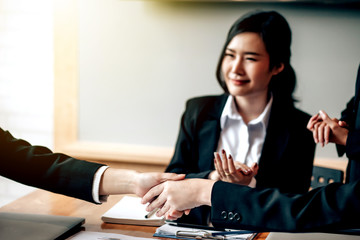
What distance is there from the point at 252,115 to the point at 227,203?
2.92 ft

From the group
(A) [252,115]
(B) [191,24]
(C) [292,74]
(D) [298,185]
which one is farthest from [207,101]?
(B) [191,24]

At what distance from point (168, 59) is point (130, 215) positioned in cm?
172

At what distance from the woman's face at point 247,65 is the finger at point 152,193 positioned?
675 mm

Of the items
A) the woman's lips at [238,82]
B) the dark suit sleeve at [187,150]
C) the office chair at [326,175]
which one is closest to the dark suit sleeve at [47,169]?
the dark suit sleeve at [187,150]

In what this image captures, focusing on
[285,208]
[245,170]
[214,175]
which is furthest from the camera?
[214,175]

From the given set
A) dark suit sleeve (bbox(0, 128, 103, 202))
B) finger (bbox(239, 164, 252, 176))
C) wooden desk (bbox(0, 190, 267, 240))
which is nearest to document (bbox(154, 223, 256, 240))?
wooden desk (bbox(0, 190, 267, 240))

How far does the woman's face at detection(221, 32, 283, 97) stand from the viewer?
Result: 1.93 m

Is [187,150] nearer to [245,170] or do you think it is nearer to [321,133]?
[245,170]

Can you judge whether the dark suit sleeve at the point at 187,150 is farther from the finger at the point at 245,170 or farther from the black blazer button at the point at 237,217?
the black blazer button at the point at 237,217

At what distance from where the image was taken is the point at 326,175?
6.64 feet

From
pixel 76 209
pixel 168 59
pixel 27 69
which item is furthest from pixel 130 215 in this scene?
pixel 27 69

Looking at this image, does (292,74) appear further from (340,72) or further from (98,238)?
(98,238)

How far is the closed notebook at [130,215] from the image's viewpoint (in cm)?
137

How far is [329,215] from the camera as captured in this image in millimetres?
1138
